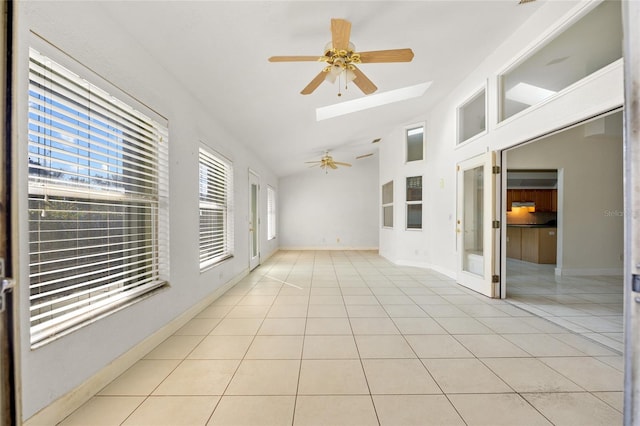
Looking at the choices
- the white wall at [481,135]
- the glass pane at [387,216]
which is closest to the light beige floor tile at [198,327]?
the white wall at [481,135]

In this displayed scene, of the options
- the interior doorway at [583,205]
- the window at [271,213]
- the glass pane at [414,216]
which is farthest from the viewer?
the window at [271,213]

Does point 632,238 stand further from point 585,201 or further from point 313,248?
point 313,248

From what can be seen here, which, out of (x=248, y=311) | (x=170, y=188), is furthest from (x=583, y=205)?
(x=170, y=188)

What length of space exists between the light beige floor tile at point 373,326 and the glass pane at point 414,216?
12.0ft

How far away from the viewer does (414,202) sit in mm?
6289

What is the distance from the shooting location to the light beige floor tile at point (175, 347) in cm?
231

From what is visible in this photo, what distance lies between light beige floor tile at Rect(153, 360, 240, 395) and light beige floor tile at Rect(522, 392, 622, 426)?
2070 millimetres

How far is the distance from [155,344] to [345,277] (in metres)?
3.48

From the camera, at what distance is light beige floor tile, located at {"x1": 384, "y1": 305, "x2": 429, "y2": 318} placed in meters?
3.20

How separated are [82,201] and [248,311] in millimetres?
2177

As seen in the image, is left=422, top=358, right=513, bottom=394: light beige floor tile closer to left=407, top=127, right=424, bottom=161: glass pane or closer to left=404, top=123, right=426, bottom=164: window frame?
left=404, top=123, right=426, bottom=164: window frame

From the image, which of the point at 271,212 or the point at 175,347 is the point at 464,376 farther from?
the point at 271,212

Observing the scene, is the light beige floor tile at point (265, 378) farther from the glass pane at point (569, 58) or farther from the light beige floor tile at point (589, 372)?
the glass pane at point (569, 58)

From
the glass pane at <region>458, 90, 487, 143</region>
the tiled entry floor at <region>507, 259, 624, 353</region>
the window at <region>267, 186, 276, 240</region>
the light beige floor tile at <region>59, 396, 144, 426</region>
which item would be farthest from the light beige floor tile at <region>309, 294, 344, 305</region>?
the window at <region>267, 186, 276, 240</region>
